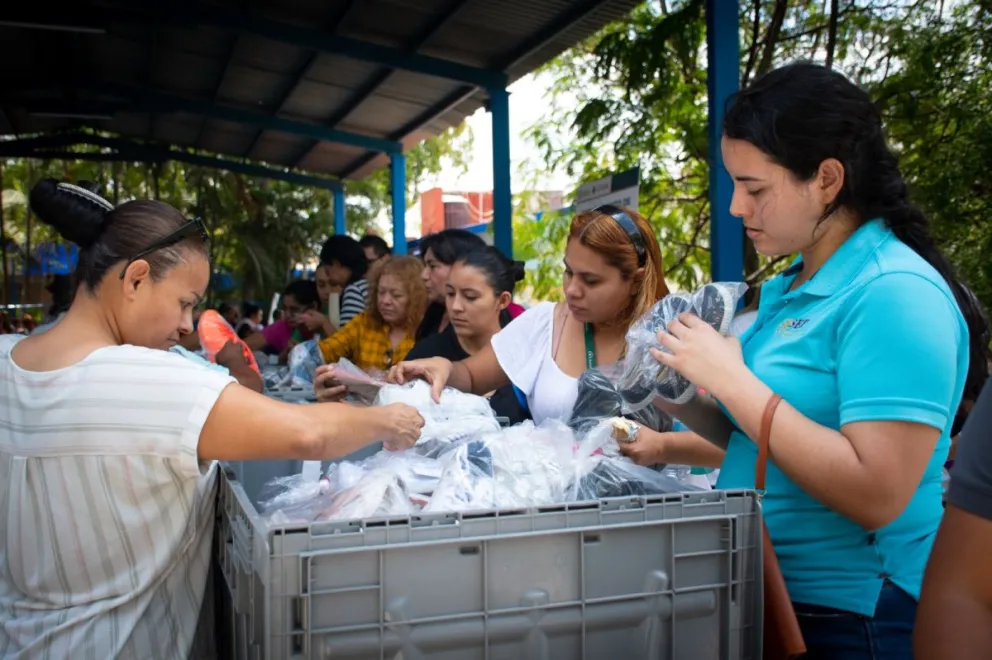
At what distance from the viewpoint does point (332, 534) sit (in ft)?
3.53

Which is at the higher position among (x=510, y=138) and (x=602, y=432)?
(x=510, y=138)

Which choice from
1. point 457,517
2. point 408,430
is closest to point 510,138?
point 408,430

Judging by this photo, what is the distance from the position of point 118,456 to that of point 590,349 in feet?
4.19

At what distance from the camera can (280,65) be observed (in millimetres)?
9695

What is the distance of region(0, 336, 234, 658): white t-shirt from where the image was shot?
1.43m

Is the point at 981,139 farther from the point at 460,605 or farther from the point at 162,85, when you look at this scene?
the point at 162,85

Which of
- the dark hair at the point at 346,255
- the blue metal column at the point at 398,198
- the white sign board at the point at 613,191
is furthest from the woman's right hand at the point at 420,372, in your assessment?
the blue metal column at the point at 398,198

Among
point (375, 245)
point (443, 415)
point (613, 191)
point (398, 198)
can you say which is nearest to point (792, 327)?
point (443, 415)

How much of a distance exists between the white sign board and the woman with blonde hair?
104 centimetres

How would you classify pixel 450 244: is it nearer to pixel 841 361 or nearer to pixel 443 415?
pixel 443 415

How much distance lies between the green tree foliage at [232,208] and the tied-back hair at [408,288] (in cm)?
1608

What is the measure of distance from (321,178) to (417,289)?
38.1 feet

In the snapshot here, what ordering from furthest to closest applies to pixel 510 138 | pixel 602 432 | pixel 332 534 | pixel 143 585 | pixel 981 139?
pixel 510 138, pixel 981 139, pixel 602 432, pixel 143 585, pixel 332 534

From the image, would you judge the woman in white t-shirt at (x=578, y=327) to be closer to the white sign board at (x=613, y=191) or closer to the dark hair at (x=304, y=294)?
the white sign board at (x=613, y=191)
